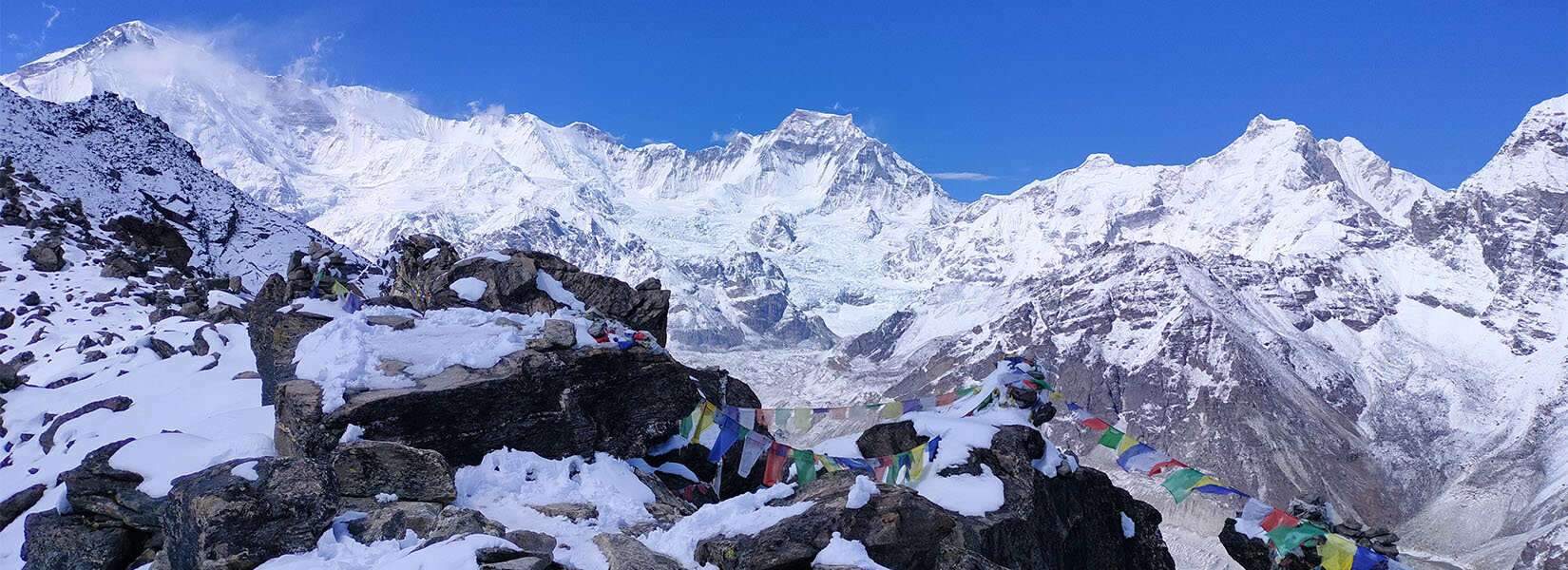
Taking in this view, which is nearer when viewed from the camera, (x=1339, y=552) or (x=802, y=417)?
(x=1339, y=552)

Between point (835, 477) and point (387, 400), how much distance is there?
10.8m

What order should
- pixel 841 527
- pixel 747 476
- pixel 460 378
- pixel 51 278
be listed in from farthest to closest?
pixel 51 278 → pixel 747 476 → pixel 460 378 → pixel 841 527

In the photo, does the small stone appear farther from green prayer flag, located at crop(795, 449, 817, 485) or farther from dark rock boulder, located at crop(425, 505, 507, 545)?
green prayer flag, located at crop(795, 449, 817, 485)

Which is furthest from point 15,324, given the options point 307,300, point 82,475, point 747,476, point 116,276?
point 747,476

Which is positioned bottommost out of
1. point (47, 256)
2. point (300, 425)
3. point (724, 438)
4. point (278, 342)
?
point (724, 438)

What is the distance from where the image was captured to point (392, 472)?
19.4 m

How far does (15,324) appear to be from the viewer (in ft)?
157

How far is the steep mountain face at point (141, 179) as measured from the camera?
8738 cm

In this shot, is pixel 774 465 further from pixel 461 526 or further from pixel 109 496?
pixel 109 496

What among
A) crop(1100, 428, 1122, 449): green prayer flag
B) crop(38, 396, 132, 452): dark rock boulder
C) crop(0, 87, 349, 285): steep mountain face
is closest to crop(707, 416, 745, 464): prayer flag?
crop(1100, 428, 1122, 449): green prayer flag

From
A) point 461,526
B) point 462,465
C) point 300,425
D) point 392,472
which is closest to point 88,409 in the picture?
point 300,425

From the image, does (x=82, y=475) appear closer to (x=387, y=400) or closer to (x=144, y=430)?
(x=387, y=400)

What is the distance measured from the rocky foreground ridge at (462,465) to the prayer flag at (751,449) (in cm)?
127

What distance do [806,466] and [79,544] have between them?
52.4ft
